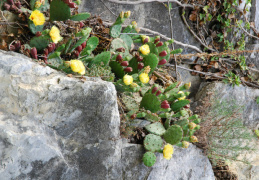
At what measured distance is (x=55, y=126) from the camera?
1688mm

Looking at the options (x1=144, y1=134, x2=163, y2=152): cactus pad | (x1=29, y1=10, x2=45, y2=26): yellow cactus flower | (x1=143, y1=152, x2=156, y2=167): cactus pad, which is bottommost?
(x1=143, y1=152, x2=156, y2=167): cactus pad

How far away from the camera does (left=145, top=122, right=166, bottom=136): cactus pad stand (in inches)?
85.4

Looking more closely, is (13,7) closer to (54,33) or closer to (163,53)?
(54,33)

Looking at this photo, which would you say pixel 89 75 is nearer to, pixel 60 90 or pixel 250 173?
pixel 60 90

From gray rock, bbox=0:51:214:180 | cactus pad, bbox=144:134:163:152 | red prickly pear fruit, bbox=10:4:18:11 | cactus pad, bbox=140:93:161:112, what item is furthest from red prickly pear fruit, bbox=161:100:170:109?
red prickly pear fruit, bbox=10:4:18:11

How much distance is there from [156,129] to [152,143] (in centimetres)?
17

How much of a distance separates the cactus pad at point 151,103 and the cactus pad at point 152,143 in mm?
247

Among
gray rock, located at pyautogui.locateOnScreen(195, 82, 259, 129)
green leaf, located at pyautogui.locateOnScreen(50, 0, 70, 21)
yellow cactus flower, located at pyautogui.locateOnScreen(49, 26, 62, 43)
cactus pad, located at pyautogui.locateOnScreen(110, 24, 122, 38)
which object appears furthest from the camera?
gray rock, located at pyautogui.locateOnScreen(195, 82, 259, 129)

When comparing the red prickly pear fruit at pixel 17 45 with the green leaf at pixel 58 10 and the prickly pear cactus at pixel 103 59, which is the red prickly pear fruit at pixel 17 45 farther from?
the prickly pear cactus at pixel 103 59

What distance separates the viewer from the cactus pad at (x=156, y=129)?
2168mm

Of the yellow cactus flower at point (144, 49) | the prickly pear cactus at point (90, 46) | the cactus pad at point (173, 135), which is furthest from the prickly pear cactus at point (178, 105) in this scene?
the prickly pear cactus at point (90, 46)

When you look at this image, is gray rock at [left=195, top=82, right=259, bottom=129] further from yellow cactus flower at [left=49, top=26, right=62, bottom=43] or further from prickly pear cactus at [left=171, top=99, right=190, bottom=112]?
yellow cactus flower at [left=49, top=26, right=62, bottom=43]

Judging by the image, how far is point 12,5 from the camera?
2000 millimetres

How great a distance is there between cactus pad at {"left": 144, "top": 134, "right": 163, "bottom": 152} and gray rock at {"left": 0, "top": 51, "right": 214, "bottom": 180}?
0.22 m
